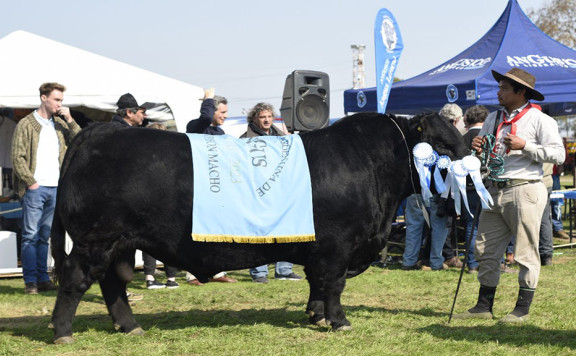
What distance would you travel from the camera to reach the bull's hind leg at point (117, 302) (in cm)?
579

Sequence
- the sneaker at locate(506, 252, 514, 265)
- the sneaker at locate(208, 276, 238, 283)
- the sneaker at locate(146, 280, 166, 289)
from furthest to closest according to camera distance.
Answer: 1. the sneaker at locate(506, 252, 514, 265)
2. the sneaker at locate(208, 276, 238, 283)
3. the sneaker at locate(146, 280, 166, 289)

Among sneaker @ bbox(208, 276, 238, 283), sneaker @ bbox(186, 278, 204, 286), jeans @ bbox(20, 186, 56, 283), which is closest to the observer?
jeans @ bbox(20, 186, 56, 283)

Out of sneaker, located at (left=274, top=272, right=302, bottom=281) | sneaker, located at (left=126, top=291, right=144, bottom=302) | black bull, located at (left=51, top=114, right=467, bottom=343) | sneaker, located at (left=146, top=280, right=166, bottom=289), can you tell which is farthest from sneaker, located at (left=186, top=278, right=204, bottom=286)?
black bull, located at (left=51, top=114, right=467, bottom=343)

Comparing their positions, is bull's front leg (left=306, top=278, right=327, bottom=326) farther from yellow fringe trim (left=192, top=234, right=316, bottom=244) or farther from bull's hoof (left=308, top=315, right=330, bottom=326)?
yellow fringe trim (left=192, top=234, right=316, bottom=244)

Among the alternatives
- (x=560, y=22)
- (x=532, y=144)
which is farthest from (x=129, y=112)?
(x=560, y=22)

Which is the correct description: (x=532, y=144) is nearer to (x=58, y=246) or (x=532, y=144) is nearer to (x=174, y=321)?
(x=174, y=321)

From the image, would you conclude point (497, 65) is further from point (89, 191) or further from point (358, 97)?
point (89, 191)

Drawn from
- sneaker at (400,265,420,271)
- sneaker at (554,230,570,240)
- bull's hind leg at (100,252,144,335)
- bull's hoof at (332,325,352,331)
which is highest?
bull's hind leg at (100,252,144,335)

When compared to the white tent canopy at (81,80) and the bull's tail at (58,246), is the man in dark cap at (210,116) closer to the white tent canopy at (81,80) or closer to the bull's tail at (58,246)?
the white tent canopy at (81,80)

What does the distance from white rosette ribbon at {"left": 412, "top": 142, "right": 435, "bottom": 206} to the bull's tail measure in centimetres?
281

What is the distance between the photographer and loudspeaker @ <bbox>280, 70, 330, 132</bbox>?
956 cm

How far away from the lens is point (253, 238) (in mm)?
5531

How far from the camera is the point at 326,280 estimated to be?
225 inches

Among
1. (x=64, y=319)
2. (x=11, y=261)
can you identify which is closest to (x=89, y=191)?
(x=64, y=319)
